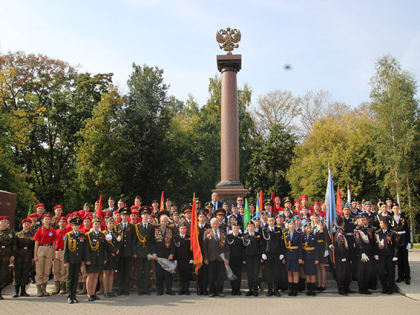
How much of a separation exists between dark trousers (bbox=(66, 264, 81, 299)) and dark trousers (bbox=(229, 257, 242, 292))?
379cm

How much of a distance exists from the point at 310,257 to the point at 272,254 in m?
0.95

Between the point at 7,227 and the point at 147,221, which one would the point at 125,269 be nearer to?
the point at 147,221

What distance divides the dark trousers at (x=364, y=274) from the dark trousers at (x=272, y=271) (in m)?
2.04

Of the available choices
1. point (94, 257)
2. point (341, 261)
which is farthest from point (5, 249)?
point (341, 261)

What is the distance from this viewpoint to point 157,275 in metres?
10.5

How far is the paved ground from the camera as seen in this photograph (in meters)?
8.37

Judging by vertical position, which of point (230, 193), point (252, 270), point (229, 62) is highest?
point (229, 62)

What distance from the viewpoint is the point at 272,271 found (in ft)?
34.0

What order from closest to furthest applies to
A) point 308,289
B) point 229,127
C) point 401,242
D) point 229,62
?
point 308,289, point 401,242, point 229,127, point 229,62

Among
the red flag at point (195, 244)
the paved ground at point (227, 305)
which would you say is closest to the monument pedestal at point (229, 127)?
the red flag at point (195, 244)

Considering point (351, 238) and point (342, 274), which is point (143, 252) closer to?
point (342, 274)

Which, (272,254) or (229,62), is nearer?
(272,254)

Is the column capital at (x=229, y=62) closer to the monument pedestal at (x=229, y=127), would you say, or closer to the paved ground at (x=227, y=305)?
the monument pedestal at (x=229, y=127)

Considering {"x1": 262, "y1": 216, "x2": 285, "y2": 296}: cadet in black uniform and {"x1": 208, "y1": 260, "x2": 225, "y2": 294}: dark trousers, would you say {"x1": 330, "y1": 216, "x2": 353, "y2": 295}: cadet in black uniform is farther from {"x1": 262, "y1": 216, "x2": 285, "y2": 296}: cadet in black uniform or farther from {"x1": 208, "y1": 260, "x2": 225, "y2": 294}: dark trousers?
{"x1": 208, "y1": 260, "x2": 225, "y2": 294}: dark trousers
